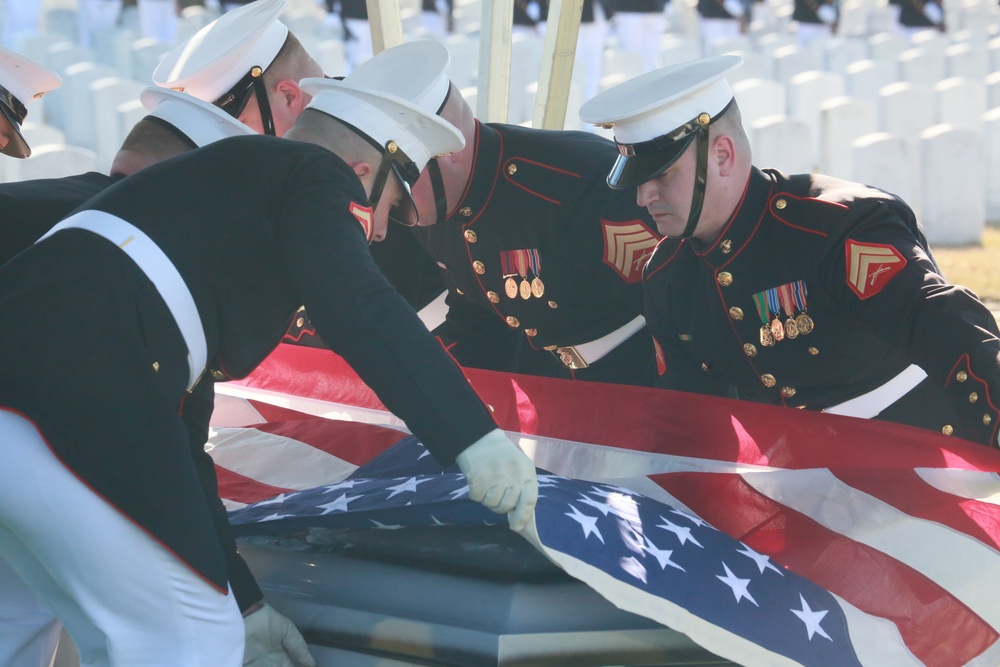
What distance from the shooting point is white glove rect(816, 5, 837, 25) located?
46.1 ft

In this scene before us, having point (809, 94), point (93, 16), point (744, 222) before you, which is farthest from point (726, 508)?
point (93, 16)

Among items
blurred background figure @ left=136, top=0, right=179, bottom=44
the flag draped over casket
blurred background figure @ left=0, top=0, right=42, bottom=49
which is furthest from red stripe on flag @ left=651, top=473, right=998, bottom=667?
blurred background figure @ left=136, top=0, right=179, bottom=44

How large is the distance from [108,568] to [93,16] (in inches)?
480

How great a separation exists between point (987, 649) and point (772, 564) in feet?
1.29

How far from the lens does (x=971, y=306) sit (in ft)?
6.56

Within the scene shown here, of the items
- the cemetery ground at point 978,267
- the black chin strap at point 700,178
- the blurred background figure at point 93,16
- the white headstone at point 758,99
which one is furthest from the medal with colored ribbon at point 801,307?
the blurred background figure at point 93,16

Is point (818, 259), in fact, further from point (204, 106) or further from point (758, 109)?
point (758, 109)

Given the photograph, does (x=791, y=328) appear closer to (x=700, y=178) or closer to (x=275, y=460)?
(x=700, y=178)

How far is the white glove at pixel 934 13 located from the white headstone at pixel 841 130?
625 cm

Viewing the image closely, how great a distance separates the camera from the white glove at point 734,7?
13.2 metres

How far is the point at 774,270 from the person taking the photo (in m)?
2.41

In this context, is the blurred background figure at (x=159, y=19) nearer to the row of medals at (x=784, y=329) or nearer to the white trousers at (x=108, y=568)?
the row of medals at (x=784, y=329)

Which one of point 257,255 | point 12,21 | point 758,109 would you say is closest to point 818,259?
point 257,255

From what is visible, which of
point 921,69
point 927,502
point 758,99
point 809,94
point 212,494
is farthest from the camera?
point 921,69
